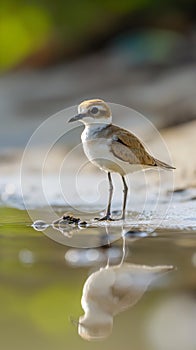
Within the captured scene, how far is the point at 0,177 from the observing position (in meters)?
4.69

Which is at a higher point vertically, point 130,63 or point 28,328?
point 130,63

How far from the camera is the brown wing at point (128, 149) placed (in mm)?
3014

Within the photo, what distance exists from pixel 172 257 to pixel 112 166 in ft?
2.11

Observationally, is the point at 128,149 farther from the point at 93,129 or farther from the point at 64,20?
the point at 64,20

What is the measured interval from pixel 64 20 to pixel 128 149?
539 cm

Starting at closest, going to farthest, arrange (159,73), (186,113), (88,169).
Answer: (88,169), (186,113), (159,73)

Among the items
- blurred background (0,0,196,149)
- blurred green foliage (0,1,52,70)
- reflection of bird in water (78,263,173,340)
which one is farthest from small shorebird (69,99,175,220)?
blurred green foliage (0,1,52,70)

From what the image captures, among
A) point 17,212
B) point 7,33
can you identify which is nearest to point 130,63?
point 7,33

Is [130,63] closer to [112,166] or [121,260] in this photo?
[112,166]

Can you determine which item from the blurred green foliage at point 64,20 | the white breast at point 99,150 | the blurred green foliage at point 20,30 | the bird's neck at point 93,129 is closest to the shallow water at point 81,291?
the white breast at point 99,150

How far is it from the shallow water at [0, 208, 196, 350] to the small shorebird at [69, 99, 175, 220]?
252 millimetres

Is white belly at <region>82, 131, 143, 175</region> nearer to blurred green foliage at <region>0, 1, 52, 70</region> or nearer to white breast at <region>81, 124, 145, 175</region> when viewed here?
white breast at <region>81, 124, 145, 175</region>

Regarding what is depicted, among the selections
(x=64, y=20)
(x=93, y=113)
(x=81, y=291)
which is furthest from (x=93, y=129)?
(x=64, y=20)

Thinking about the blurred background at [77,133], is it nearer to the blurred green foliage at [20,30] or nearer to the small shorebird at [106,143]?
the blurred green foliage at [20,30]
